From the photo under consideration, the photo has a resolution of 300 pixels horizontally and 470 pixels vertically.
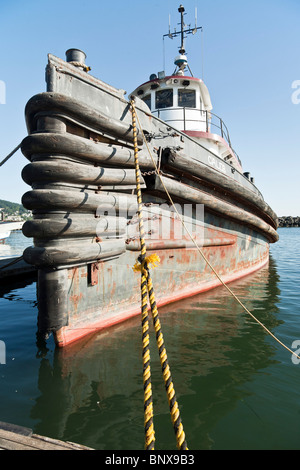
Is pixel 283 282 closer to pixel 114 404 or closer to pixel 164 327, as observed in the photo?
pixel 164 327

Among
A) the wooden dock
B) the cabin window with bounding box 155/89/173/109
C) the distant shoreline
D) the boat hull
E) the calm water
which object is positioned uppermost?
the cabin window with bounding box 155/89/173/109

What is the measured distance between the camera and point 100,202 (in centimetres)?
371

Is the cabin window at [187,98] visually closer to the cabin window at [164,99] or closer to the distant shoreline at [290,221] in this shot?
the cabin window at [164,99]

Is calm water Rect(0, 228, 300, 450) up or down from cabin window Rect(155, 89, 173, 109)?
down

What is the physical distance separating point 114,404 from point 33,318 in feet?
10.1

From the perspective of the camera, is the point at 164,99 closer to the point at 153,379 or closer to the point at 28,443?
the point at 153,379

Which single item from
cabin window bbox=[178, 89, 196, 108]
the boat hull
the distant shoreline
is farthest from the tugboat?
the distant shoreline

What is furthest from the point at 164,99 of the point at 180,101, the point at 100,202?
the point at 100,202

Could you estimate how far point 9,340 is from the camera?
3.81 metres

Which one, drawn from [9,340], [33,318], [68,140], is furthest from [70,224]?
[33,318]

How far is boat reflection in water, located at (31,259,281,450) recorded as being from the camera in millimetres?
2109

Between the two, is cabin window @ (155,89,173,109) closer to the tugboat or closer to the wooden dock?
the tugboat

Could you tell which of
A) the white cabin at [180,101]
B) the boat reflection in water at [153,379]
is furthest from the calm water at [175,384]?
the white cabin at [180,101]

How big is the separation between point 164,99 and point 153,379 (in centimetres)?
791
